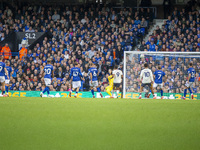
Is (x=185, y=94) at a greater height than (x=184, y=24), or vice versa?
(x=184, y=24)

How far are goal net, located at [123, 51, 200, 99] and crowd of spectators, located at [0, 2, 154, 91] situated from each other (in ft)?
5.60

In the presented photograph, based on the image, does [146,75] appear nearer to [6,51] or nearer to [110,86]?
[110,86]

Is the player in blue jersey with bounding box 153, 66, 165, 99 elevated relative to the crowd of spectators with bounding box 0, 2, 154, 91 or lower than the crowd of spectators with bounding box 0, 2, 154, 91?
lower

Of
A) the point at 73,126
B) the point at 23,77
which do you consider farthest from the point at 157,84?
the point at 73,126

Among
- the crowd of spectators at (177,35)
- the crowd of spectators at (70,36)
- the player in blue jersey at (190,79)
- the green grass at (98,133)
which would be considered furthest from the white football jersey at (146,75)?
the green grass at (98,133)

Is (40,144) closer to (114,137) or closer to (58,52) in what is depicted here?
(114,137)

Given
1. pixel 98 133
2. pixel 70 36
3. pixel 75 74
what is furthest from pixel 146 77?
pixel 98 133

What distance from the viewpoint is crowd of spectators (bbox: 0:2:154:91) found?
2038cm

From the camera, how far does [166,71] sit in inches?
694

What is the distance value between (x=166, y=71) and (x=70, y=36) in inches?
310

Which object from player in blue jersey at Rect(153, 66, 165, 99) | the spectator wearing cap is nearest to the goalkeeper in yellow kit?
player in blue jersey at Rect(153, 66, 165, 99)

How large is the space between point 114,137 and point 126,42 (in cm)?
1749

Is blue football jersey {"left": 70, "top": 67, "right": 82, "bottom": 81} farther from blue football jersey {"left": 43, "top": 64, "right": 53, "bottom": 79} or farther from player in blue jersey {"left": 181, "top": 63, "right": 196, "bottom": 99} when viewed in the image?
player in blue jersey {"left": 181, "top": 63, "right": 196, "bottom": 99}

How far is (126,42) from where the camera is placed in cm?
2180
